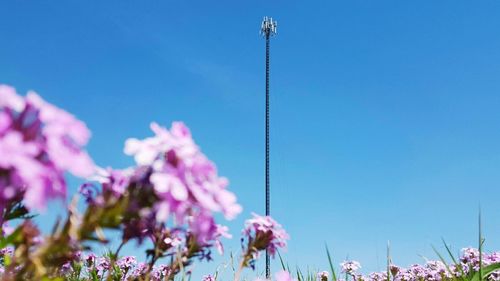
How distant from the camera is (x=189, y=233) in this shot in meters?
2.20

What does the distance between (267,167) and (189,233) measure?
95.5 feet

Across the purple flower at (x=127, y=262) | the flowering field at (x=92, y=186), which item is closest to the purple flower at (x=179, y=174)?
the flowering field at (x=92, y=186)

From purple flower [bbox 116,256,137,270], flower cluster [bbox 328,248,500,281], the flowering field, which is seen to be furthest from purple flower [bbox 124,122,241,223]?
flower cluster [bbox 328,248,500,281]

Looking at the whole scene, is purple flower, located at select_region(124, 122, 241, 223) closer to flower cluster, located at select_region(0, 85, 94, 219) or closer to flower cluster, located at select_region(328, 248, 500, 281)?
flower cluster, located at select_region(0, 85, 94, 219)

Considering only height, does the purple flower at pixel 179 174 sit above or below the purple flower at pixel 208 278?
below

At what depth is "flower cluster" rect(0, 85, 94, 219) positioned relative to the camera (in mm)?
1205

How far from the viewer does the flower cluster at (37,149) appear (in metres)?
1.21

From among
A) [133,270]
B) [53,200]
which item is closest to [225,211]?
[53,200]

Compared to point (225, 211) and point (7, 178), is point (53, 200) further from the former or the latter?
point (225, 211)

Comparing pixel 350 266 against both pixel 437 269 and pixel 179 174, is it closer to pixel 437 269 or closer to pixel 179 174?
pixel 437 269

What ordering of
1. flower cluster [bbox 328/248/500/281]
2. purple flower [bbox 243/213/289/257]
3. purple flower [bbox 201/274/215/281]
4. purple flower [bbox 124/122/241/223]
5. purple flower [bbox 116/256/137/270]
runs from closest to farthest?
purple flower [bbox 124/122/241/223], purple flower [bbox 243/213/289/257], purple flower [bbox 116/256/137/270], purple flower [bbox 201/274/215/281], flower cluster [bbox 328/248/500/281]

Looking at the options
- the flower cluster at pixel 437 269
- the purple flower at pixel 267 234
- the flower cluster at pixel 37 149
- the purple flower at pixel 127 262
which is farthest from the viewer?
the flower cluster at pixel 437 269

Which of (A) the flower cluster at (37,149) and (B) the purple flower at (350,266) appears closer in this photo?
(A) the flower cluster at (37,149)

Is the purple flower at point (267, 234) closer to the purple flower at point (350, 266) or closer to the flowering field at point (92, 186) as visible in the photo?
the flowering field at point (92, 186)
